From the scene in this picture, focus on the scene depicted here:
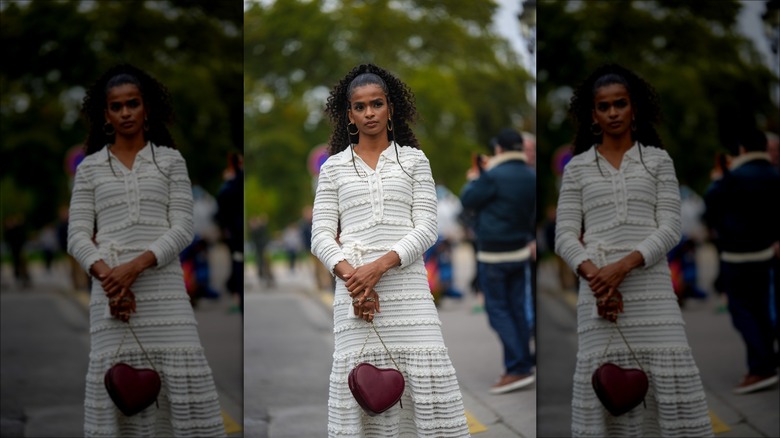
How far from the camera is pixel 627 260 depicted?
4.57 metres

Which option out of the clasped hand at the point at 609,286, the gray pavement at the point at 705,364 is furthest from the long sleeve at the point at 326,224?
the gray pavement at the point at 705,364

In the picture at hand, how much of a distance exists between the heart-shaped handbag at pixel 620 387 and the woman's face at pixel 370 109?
1752 mm

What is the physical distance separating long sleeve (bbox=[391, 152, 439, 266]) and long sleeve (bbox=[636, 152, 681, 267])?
1205mm

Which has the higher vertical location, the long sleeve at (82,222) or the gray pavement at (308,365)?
the long sleeve at (82,222)

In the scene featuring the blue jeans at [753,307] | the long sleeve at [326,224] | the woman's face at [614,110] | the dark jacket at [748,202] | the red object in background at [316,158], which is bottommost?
the blue jeans at [753,307]

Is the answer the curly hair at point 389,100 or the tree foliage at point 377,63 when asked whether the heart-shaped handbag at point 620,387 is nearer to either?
the tree foliage at point 377,63

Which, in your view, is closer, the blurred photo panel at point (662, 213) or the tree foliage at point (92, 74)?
the blurred photo panel at point (662, 213)

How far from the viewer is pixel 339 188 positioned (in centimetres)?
412

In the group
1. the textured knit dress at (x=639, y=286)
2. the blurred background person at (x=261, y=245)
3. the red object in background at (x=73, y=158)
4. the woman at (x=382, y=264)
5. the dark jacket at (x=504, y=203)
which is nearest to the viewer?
the woman at (x=382, y=264)

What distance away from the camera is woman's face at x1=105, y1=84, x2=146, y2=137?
470cm

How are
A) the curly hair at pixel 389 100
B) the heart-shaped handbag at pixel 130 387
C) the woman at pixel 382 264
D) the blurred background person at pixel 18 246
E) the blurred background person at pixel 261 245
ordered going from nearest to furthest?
the woman at pixel 382 264 < the curly hair at pixel 389 100 < the heart-shaped handbag at pixel 130 387 < the blurred background person at pixel 18 246 < the blurred background person at pixel 261 245

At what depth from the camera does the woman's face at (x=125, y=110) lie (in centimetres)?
470

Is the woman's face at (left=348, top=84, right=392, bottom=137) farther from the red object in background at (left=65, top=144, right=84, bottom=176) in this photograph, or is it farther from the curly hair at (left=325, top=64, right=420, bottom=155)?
the red object in background at (left=65, top=144, right=84, bottom=176)

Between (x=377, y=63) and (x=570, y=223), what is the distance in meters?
1.38
